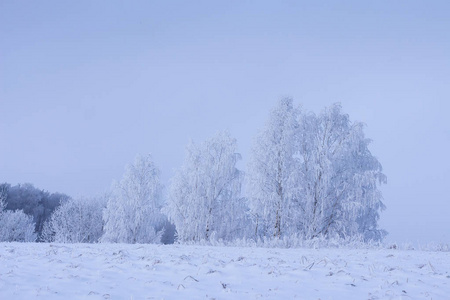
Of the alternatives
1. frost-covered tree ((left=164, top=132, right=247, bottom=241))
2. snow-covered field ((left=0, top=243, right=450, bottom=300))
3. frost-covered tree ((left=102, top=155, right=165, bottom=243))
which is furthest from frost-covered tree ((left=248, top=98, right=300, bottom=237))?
snow-covered field ((left=0, top=243, right=450, bottom=300))

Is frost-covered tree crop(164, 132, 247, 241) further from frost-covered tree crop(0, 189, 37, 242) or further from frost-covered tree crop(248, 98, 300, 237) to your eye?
frost-covered tree crop(0, 189, 37, 242)

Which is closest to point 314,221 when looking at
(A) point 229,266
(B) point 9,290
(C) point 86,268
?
(A) point 229,266

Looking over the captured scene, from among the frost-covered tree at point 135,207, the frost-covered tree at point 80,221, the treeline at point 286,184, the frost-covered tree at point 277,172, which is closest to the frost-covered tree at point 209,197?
the treeline at point 286,184

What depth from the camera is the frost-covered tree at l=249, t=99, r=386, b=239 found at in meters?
19.3

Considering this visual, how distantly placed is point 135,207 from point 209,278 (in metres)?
23.6

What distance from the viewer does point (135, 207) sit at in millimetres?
27672

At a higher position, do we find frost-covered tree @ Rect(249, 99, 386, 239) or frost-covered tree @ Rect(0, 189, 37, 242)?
frost-covered tree @ Rect(249, 99, 386, 239)

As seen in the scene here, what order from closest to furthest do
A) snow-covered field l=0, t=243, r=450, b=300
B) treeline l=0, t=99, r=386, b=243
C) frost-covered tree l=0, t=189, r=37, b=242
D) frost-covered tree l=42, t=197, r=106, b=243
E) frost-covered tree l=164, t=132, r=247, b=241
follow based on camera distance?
snow-covered field l=0, t=243, r=450, b=300 → treeline l=0, t=99, r=386, b=243 → frost-covered tree l=164, t=132, r=247, b=241 → frost-covered tree l=0, t=189, r=37, b=242 → frost-covered tree l=42, t=197, r=106, b=243

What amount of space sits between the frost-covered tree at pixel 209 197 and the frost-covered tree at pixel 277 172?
3398 mm

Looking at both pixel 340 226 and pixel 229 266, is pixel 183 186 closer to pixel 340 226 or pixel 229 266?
pixel 340 226

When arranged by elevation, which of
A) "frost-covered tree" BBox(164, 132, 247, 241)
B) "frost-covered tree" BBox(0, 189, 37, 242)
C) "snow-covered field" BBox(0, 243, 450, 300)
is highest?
"frost-covered tree" BBox(164, 132, 247, 241)

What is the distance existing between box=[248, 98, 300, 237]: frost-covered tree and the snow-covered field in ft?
40.8

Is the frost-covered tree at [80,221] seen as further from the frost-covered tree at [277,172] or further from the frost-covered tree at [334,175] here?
the frost-covered tree at [334,175]

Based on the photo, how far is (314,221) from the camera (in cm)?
1942
